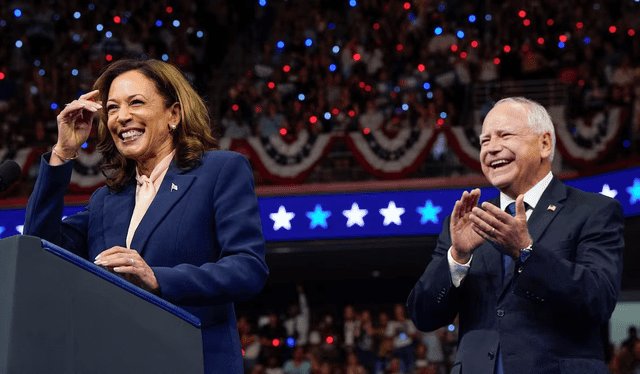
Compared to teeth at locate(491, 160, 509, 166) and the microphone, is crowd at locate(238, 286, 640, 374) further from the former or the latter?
the microphone

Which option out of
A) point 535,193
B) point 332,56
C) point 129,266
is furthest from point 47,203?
point 332,56

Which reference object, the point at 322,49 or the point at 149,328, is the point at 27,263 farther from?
the point at 322,49

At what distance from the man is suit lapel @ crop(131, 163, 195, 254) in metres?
0.67

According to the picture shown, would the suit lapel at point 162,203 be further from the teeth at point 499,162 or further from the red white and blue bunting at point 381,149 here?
the red white and blue bunting at point 381,149

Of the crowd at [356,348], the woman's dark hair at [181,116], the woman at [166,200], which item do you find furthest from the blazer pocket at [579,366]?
the crowd at [356,348]

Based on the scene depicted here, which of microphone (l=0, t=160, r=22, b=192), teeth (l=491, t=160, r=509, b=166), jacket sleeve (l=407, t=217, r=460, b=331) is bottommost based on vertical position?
jacket sleeve (l=407, t=217, r=460, b=331)

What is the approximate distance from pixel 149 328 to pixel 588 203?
4.41ft

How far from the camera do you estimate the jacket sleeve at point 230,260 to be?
1552mm

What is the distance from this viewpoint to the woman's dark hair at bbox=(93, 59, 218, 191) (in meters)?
1.87

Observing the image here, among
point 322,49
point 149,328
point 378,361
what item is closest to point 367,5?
point 322,49

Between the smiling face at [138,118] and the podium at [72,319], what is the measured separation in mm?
583

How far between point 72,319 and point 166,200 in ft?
1.98

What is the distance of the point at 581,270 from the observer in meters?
1.99

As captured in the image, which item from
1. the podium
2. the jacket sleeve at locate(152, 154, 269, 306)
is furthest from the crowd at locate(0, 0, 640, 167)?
the podium
